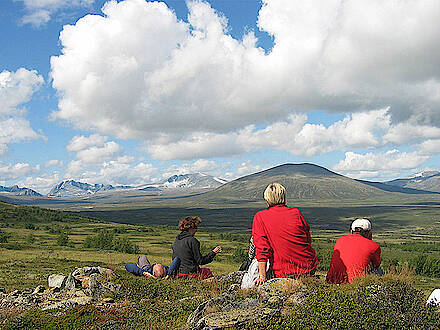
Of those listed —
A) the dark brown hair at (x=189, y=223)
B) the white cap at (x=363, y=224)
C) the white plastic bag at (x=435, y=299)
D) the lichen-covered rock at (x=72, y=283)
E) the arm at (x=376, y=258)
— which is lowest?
the lichen-covered rock at (x=72, y=283)

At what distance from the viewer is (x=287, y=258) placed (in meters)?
9.30

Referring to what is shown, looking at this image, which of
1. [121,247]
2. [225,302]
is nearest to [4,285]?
[225,302]

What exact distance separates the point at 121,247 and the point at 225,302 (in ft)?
208

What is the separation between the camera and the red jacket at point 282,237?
8.98 meters

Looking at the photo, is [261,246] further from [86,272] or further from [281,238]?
[86,272]

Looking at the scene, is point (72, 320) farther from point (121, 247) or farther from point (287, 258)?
point (121, 247)

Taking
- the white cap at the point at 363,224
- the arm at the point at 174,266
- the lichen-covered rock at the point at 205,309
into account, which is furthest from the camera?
the arm at the point at 174,266

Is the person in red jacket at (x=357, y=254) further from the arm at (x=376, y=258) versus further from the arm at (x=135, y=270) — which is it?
the arm at (x=135, y=270)

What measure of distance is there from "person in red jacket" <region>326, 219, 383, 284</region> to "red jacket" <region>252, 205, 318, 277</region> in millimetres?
1110

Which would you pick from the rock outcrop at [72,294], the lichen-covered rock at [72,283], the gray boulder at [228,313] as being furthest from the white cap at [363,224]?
the lichen-covered rock at [72,283]

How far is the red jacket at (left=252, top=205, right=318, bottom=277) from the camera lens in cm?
898

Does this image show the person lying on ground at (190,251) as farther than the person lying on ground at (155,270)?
No

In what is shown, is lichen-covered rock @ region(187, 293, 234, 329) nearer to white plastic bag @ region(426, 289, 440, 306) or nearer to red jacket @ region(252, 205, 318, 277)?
red jacket @ region(252, 205, 318, 277)

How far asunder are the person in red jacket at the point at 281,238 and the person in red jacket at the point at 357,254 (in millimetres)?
976
